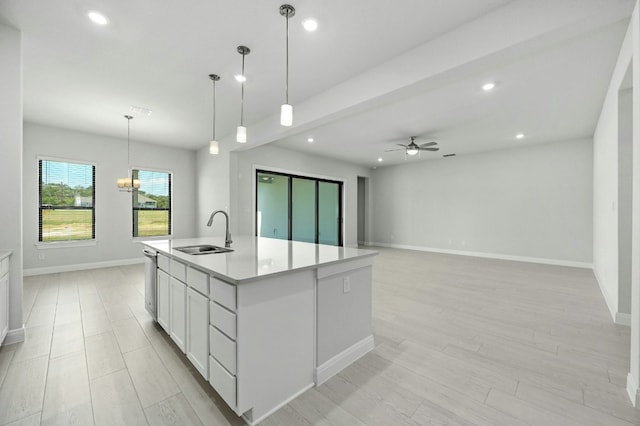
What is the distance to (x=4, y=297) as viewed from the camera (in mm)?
2391

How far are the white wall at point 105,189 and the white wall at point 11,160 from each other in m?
2.69

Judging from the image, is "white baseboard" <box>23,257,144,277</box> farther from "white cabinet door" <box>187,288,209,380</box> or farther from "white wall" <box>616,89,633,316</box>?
"white wall" <box>616,89,633,316</box>

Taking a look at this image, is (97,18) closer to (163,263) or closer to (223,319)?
(163,263)

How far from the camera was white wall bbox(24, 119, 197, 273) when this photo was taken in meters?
5.15

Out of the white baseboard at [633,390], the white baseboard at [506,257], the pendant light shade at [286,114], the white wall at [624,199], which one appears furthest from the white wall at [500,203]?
the pendant light shade at [286,114]

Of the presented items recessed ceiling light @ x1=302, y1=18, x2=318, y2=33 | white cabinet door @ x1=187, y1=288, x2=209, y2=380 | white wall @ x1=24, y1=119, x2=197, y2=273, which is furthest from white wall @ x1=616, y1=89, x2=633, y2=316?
white wall @ x1=24, y1=119, x2=197, y2=273

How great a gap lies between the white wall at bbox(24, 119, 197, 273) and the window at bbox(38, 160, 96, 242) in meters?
0.10


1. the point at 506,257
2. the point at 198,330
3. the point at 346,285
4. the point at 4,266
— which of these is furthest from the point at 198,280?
the point at 506,257

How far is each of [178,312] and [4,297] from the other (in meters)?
1.59

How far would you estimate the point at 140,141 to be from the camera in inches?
249

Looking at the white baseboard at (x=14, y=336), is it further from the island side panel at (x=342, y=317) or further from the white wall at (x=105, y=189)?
the white wall at (x=105, y=189)

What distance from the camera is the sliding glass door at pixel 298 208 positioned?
6766 millimetres

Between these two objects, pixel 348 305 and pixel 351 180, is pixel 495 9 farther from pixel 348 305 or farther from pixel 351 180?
pixel 351 180

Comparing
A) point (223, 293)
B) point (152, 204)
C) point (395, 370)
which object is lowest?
point (395, 370)
